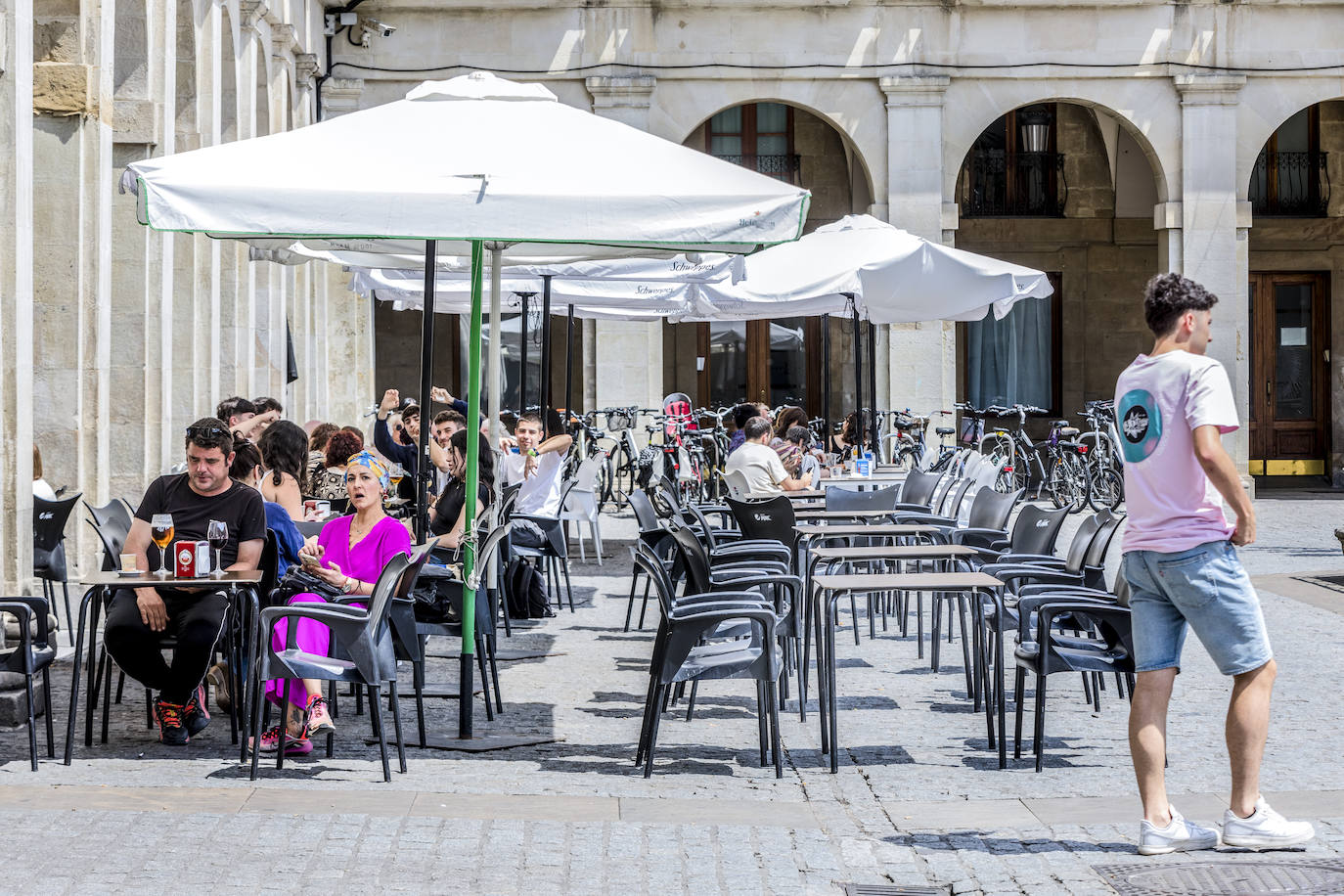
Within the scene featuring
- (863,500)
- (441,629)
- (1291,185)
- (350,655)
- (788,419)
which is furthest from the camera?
(1291,185)

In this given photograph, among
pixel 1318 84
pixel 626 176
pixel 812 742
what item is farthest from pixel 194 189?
pixel 1318 84

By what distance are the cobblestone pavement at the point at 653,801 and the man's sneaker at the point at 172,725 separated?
0.22 feet

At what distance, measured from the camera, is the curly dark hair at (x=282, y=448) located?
8.83 meters

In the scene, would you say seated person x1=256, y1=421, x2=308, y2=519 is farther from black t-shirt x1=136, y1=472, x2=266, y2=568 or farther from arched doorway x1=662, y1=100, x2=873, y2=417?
arched doorway x1=662, y1=100, x2=873, y2=417

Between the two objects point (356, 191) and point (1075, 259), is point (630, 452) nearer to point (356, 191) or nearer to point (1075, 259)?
point (1075, 259)

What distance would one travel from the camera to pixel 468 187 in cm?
679

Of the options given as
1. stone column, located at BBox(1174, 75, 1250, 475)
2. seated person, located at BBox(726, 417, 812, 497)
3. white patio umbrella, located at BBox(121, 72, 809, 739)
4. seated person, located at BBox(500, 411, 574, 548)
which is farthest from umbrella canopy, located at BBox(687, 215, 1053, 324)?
stone column, located at BBox(1174, 75, 1250, 475)

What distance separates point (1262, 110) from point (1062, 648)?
58.6 feet

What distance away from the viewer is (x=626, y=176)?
275 inches

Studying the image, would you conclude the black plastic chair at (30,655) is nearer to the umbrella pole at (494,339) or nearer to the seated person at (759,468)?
the umbrella pole at (494,339)

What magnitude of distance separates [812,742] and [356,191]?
2.92 metres

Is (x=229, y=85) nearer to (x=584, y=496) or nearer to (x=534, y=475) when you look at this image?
(x=584, y=496)

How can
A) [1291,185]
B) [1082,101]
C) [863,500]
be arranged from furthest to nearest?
[1291,185] < [1082,101] < [863,500]

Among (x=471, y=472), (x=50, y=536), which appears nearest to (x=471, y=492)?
(x=471, y=472)
